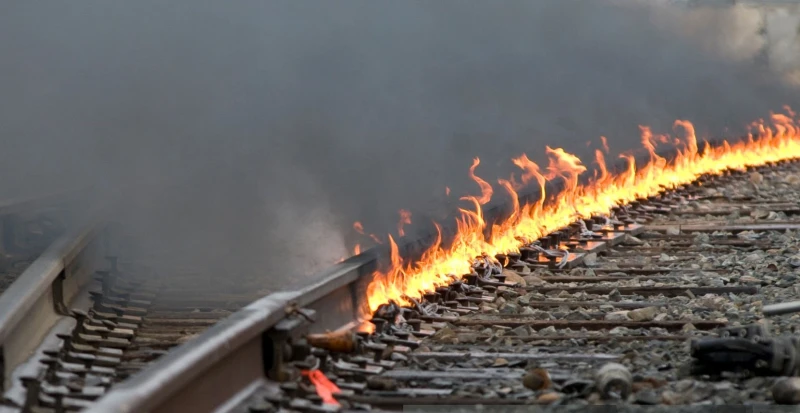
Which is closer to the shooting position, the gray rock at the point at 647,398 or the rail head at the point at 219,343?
the rail head at the point at 219,343

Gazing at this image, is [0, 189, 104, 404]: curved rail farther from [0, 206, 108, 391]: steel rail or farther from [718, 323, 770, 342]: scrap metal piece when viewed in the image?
[718, 323, 770, 342]: scrap metal piece

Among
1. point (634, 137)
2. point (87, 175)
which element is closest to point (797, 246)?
point (87, 175)

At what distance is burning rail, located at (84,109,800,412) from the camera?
4.19 m

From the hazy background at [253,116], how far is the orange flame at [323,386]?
11.4 ft

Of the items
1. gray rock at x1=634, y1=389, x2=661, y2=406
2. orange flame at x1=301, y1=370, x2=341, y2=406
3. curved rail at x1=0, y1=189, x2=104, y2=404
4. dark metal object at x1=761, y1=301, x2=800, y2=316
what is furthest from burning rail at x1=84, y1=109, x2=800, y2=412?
gray rock at x1=634, y1=389, x2=661, y2=406

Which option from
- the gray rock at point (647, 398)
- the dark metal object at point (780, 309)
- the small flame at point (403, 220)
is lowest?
the gray rock at point (647, 398)

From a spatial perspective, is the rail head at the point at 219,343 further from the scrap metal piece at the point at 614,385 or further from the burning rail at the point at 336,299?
the scrap metal piece at the point at 614,385

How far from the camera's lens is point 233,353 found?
4.74m

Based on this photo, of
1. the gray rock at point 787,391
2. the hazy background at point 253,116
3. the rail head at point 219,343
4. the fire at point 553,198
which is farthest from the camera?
the hazy background at point 253,116

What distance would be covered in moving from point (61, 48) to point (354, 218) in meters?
3.15

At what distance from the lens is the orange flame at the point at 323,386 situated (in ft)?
16.2

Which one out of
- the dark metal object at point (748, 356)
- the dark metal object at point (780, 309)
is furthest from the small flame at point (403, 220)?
the dark metal object at point (748, 356)

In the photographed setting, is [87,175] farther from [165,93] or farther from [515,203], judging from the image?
[515,203]

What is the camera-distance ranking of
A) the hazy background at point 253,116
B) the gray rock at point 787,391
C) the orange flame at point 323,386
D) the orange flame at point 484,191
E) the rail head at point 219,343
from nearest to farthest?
the rail head at point 219,343, the gray rock at point 787,391, the orange flame at point 323,386, the orange flame at point 484,191, the hazy background at point 253,116
